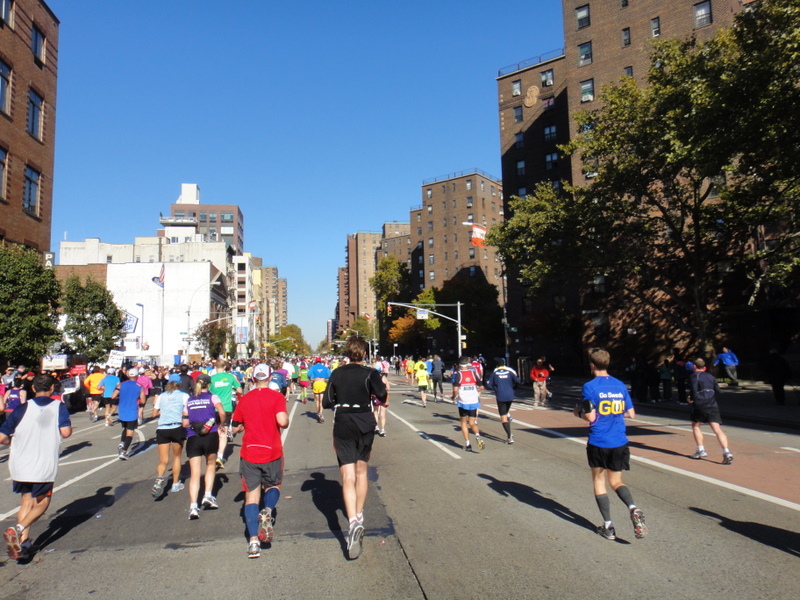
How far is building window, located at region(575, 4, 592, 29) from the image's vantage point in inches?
1676

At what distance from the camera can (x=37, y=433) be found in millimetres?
5906

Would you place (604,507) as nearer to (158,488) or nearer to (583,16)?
(158,488)

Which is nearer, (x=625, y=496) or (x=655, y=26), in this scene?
(x=625, y=496)

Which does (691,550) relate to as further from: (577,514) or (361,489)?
(361,489)

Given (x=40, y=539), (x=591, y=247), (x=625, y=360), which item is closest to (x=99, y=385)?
(x=40, y=539)

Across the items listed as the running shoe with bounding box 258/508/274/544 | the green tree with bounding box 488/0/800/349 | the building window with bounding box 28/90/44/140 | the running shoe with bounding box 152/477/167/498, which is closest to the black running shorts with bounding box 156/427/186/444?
the running shoe with bounding box 152/477/167/498

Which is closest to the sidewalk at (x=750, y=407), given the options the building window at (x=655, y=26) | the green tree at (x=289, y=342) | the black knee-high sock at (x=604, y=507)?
the black knee-high sock at (x=604, y=507)

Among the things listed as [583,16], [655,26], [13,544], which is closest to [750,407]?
[13,544]

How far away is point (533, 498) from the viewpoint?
7395 millimetres

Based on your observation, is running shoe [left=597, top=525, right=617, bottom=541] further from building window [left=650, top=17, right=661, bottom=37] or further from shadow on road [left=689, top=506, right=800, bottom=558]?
building window [left=650, top=17, right=661, bottom=37]

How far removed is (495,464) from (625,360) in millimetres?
33251

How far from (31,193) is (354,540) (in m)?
28.7

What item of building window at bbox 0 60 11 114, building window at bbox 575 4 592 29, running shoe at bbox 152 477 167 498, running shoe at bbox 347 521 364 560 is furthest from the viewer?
building window at bbox 575 4 592 29

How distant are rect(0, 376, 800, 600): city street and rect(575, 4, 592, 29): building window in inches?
1575
